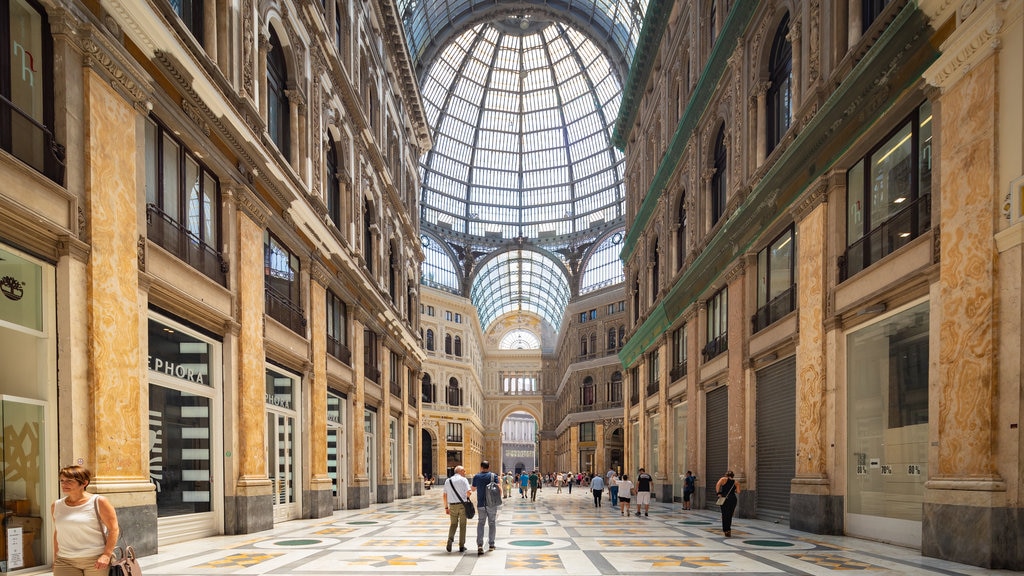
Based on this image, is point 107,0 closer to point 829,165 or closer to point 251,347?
point 251,347

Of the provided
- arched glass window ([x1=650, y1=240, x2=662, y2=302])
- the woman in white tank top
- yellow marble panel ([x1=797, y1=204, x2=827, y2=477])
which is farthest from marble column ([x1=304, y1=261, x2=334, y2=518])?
arched glass window ([x1=650, y1=240, x2=662, y2=302])

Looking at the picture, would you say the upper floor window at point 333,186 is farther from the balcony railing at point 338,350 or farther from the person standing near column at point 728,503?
the person standing near column at point 728,503

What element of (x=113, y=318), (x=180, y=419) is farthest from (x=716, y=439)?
(x=113, y=318)

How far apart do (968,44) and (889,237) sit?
3.54 m

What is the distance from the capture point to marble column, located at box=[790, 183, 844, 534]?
1392 centimetres

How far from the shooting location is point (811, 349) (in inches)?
Result: 581

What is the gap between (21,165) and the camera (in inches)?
324

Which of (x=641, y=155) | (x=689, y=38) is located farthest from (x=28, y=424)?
(x=641, y=155)

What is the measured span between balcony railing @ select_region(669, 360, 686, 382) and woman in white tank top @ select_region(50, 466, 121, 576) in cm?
2426

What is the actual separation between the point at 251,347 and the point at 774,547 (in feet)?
34.8

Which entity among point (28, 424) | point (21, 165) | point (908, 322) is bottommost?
point (28, 424)

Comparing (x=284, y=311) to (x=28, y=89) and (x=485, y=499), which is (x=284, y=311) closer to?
(x=485, y=499)

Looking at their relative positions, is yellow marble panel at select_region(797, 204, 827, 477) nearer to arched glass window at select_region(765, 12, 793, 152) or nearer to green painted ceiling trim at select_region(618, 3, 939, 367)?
green painted ceiling trim at select_region(618, 3, 939, 367)

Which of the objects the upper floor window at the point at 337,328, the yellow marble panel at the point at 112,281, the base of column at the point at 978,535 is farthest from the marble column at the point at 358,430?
the base of column at the point at 978,535
